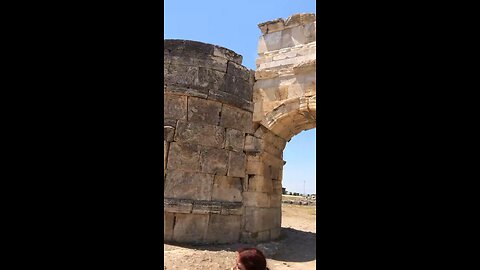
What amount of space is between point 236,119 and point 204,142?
90cm

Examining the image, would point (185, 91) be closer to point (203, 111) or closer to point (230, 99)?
point (203, 111)

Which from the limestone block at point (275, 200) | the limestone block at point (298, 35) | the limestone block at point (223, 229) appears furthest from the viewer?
the limestone block at point (275, 200)

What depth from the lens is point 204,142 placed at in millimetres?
6730

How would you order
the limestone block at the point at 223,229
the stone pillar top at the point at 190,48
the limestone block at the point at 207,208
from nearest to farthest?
the limestone block at the point at 207,208 → the limestone block at the point at 223,229 → the stone pillar top at the point at 190,48

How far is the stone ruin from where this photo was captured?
6.47m

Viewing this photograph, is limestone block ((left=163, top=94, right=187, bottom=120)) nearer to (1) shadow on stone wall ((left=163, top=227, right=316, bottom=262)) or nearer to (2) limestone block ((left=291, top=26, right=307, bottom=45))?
(1) shadow on stone wall ((left=163, top=227, right=316, bottom=262))

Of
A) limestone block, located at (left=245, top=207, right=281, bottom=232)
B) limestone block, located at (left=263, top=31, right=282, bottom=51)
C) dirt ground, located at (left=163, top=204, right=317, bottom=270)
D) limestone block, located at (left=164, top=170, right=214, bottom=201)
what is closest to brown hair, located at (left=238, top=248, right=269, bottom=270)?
dirt ground, located at (left=163, top=204, right=317, bottom=270)

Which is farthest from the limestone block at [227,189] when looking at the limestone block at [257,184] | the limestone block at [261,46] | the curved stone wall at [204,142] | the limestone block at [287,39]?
the limestone block at [287,39]

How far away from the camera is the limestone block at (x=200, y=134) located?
21.7 ft

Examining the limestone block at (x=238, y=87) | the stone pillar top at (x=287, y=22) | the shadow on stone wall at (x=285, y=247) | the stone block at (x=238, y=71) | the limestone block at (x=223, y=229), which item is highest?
the stone pillar top at (x=287, y=22)

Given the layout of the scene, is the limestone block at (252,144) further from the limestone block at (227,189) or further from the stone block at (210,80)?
the stone block at (210,80)
